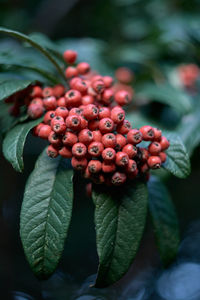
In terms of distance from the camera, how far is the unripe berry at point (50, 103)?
1.71 metres

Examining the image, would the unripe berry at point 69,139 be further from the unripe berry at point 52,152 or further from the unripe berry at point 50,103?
the unripe berry at point 50,103

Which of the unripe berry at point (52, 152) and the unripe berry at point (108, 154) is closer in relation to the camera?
the unripe berry at point (108, 154)

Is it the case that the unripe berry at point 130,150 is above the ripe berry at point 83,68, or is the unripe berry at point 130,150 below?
above

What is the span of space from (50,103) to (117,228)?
74 centimetres

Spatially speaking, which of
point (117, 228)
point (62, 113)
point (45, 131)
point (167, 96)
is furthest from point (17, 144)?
point (167, 96)

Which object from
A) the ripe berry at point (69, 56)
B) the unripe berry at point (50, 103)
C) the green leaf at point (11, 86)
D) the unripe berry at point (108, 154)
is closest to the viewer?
the unripe berry at point (108, 154)

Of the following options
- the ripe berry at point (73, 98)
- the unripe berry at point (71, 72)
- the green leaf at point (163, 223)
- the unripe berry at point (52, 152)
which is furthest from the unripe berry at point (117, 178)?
the unripe berry at point (71, 72)

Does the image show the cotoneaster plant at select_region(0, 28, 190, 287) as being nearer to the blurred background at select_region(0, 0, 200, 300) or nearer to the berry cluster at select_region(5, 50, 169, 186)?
the berry cluster at select_region(5, 50, 169, 186)

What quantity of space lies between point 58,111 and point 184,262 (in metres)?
3.14

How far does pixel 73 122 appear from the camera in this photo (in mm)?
1469

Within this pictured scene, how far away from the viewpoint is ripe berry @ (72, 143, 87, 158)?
4.80 ft

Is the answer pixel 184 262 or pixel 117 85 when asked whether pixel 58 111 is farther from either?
pixel 184 262

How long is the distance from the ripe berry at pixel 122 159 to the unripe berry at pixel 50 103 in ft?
1.60

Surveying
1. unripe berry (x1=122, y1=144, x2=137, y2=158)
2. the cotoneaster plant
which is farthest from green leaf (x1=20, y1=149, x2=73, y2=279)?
unripe berry (x1=122, y1=144, x2=137, y2=158)
